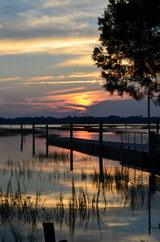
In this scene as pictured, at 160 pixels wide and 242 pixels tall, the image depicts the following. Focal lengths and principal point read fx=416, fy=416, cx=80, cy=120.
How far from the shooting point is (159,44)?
31703 mm

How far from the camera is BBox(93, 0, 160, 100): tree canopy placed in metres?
32.1

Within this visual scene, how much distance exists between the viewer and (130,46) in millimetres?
33594

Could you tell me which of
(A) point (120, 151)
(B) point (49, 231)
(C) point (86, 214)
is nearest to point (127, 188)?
(C) point (86, 214)

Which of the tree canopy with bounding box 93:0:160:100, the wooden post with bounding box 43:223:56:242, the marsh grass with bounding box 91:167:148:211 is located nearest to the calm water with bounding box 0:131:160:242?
the marsh grass with bounding box 91:167:148:211

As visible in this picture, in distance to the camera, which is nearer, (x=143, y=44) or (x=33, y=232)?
(x=33, y=232)

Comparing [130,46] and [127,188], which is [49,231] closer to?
[127,188]

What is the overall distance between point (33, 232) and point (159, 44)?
23000 millimetres

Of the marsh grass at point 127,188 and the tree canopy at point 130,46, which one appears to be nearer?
the marsh grass at point 127,188

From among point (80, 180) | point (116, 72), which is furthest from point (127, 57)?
point (80, 180)

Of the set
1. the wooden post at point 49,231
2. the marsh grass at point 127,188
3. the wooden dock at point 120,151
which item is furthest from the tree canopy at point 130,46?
the wooden post at point 49,231

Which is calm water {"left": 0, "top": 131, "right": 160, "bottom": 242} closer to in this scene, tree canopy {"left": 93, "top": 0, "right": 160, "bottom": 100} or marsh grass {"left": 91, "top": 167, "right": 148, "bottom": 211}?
marsh grass {"left": 91, "top": 167, "right": 148, "bottom": 211}

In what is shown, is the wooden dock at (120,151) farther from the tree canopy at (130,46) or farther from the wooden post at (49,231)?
the wooden post at (49,231)

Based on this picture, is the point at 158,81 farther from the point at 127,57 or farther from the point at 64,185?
the point at 64,185

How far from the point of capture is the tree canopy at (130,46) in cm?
3206
